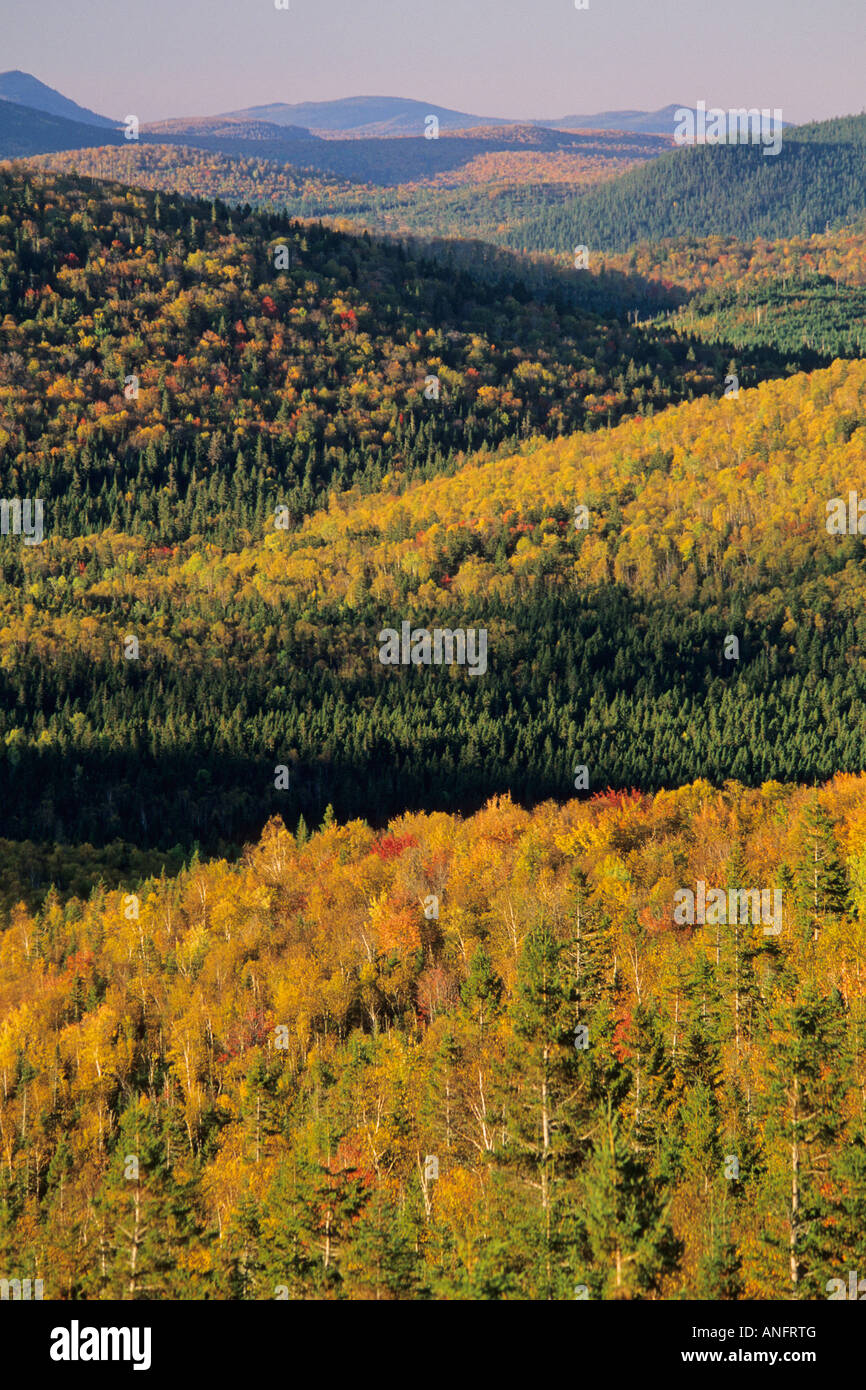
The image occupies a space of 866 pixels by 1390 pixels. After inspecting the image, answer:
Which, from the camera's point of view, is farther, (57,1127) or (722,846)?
(722,846)

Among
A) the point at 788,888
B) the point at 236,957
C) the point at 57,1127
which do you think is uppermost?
the point at 788,888

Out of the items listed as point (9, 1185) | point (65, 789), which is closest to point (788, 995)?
point (9, 1185)

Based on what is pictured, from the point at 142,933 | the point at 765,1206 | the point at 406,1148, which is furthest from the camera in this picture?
the point at 142,933

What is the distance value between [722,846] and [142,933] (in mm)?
58975

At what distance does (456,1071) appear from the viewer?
7012cm

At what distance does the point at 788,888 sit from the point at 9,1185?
58.3 metres

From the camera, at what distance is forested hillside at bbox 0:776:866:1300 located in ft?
153

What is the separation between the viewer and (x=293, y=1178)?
56.6 m

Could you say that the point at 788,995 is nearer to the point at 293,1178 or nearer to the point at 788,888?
the point at 788,888

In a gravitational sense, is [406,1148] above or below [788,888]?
below

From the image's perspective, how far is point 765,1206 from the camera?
4872 cm

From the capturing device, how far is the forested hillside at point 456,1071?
153 ft

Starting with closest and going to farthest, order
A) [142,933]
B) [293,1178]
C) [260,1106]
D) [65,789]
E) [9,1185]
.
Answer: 1. [293,1178]
2. [260,1106]
3. [9,1185]
4. [142,933]
5. [65,789]
